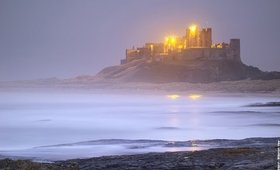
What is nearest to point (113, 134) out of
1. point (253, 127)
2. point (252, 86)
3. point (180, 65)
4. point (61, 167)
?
point (253, 127)

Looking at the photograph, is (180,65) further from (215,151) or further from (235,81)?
(215,151)

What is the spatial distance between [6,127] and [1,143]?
774 centimetres

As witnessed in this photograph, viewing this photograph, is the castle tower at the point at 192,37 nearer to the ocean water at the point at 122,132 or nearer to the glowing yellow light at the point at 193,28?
the glowing yellow light at the point at 193,28

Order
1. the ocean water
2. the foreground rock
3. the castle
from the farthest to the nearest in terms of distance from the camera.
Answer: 1. the castle
2. the ocean water
3. the foreground rock

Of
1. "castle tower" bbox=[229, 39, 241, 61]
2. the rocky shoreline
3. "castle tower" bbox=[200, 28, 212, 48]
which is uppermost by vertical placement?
"castle tower" bbox=[200, 28, 212, 48]

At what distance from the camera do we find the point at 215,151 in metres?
14.4

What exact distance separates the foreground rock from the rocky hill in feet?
208

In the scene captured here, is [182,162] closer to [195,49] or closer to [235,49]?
[195,49]

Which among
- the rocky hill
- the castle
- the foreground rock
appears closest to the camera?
the foreground rock

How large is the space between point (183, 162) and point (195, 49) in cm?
7023

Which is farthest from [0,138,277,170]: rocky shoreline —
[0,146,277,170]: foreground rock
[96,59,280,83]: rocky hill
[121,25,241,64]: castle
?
[121,25,241,64]: castle

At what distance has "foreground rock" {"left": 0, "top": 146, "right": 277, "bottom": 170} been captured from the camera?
468 inches

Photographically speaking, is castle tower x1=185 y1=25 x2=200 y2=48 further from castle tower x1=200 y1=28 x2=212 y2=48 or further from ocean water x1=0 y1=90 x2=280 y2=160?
ocean water x1=0 y1=90 x2=280 y2=160

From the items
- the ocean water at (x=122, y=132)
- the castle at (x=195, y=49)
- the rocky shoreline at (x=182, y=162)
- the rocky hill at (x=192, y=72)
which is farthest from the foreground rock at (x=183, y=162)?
the castle at (x=195, y=49)
